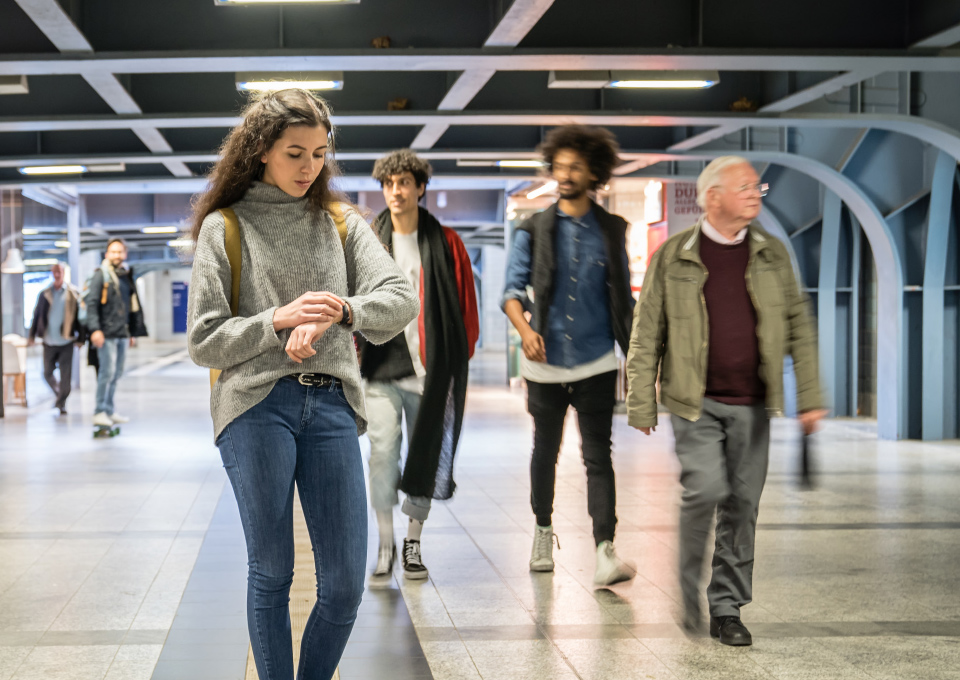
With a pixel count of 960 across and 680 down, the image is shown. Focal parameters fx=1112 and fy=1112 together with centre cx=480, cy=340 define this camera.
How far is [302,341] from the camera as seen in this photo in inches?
100.0

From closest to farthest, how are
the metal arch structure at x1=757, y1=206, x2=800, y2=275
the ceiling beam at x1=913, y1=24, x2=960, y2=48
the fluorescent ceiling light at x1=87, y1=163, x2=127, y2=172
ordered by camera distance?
the ceiling beam at x1=913, y1=24, x2=960, y2=48 < the fluorescent ceiling light at x1=87, y1=163, x2=127, y2=172 < the metal arch structure at x1=757, y1=206, x2=800, y2=275

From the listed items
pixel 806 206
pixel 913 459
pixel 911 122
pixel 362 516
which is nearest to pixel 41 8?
pixel 362 516

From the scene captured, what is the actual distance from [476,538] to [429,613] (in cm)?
171

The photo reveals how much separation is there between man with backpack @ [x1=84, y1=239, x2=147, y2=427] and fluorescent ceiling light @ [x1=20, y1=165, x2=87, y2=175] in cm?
205

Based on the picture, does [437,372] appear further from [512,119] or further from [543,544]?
[512,119]

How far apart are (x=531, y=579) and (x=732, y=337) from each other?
5.77 feet

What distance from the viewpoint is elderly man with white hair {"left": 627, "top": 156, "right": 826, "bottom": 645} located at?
13.9ft

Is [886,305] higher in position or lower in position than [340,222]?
lower

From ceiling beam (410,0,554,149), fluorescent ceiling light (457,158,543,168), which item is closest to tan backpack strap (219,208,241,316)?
ceiling beam (410,0,554,149)

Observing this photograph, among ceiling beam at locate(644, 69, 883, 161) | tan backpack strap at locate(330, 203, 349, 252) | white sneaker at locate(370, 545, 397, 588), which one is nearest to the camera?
tan backpack strap at locate(330, 203, 349, 252)

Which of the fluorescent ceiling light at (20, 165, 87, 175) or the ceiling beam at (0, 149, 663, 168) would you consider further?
the fluorescent ceiling light at (20, 165, 87, 175)

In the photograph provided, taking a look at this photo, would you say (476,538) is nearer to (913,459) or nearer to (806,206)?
(913,459)

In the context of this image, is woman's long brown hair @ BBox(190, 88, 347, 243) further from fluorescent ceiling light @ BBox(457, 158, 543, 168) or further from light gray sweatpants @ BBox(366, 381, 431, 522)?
fluorescent ceiling light @ BBox(457, 158, 543, 168)

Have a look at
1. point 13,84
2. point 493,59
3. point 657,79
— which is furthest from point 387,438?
point 13,84
